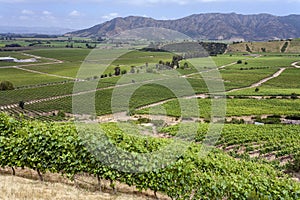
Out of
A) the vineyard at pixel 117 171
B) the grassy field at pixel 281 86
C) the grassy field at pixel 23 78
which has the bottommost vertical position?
the grassy field at pixel 23 78

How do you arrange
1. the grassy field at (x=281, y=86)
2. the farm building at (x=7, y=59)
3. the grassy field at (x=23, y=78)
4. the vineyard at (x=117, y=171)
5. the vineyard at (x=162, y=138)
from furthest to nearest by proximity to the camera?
1. the farm building at (x=7, y=59)
2. the grassy field at (x=23, y=78)
3. the grassy field at (x=281, y=86)
4. the vineyard at (x=162, y=138)
5. the vineyard at (x=117, y=171)

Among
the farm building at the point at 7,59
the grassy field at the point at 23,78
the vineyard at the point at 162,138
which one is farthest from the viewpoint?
the farm building at the point at 7,59

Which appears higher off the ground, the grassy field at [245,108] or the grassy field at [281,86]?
the grassy field at [281,86]

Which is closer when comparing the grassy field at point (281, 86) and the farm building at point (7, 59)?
the grassy field at point (281, 86)

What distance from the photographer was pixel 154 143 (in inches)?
409

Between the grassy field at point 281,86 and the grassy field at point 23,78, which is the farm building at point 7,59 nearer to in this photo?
the grassy field at point 23,78

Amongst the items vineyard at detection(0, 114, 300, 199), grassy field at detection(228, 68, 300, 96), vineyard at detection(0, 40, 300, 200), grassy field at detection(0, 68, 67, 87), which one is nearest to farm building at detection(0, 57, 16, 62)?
grassy field at detection(0, 68, 67, 87)

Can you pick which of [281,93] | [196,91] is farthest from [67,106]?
[281,93]

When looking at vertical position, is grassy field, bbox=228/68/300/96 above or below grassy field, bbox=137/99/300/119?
above

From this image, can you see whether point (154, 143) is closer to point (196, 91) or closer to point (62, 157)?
point (62, 157)

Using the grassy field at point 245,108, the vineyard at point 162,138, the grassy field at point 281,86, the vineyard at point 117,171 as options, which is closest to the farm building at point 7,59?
the vineyard at point 162,138

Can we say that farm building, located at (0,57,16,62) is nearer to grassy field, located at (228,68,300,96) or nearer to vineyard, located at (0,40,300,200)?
vineyard, located at (0,40,300,200)

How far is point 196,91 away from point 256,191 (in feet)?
241

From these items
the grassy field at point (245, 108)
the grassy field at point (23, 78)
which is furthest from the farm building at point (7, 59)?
the grassy field at point (245, 108)
